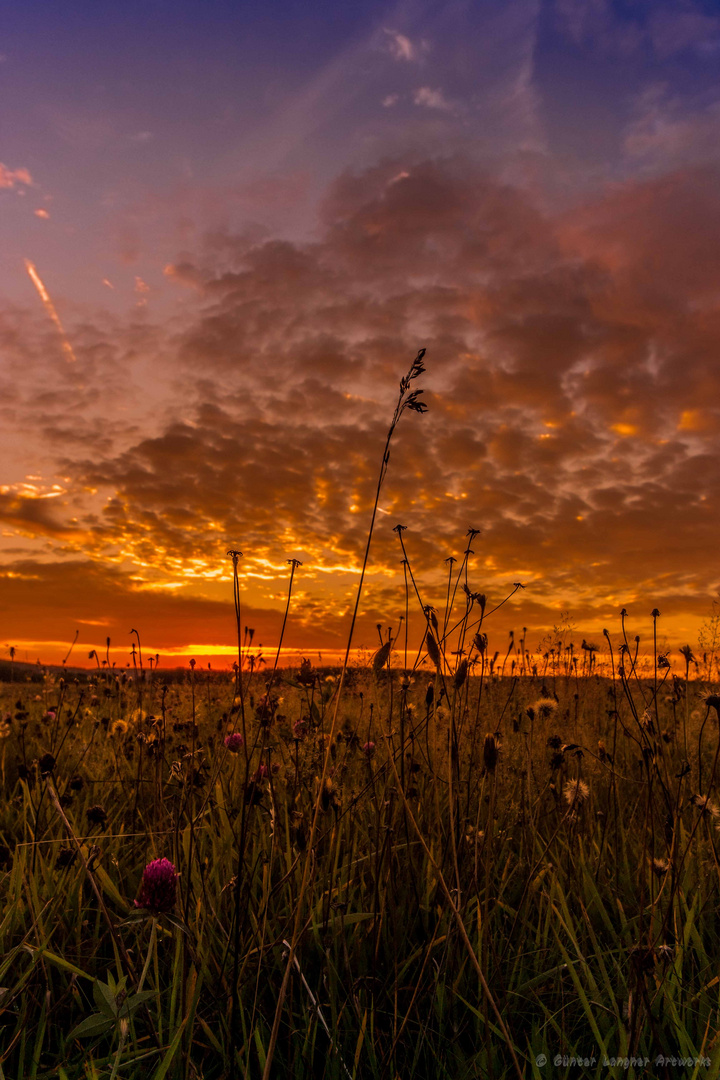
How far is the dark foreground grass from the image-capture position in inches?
74.0

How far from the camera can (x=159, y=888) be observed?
1632 mm

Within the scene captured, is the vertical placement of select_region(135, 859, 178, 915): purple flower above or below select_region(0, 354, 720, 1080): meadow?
above

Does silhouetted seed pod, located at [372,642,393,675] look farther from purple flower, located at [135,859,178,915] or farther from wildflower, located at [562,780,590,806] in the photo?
wildflower, located at [562,780,590,806]

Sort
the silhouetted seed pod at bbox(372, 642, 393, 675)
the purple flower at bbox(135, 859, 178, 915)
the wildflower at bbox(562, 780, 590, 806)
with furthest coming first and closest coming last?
the wildflower at bbox(562, 780, 590, 806) → the silhouetted seed pod at bbox(372, 642, 393, 675) → the purple flower at bbox(135, 859, 178, 915)

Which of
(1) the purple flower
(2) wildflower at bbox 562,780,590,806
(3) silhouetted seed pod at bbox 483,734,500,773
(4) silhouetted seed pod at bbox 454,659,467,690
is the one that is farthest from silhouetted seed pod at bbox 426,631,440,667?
(2) wildflower at bbox 562,780,590,806

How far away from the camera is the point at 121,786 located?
14.3ft

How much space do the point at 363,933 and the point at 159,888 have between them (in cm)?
116

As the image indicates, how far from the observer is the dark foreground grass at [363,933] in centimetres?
188

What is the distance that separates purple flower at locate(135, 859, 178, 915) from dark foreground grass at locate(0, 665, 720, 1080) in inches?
Result: 1.6

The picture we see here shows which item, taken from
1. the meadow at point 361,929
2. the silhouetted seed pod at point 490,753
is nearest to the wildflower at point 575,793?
the meadow at point 361,929

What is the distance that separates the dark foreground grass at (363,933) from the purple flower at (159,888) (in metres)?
0.04

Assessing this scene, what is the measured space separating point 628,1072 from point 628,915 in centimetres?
133

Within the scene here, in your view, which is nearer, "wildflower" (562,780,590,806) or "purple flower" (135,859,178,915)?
"purple flower" (135,859,178,915)

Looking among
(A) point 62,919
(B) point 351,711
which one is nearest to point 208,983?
(A) point 62,919
